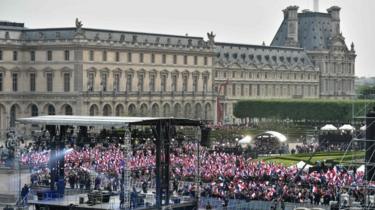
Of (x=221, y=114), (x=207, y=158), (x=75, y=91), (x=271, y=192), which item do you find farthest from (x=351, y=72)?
(x=271, y=192)

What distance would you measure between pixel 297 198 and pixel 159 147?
689 cm

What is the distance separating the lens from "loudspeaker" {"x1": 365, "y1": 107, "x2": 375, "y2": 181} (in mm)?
32781

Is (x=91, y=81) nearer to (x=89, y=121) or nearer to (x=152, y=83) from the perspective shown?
(x=152, y=83)

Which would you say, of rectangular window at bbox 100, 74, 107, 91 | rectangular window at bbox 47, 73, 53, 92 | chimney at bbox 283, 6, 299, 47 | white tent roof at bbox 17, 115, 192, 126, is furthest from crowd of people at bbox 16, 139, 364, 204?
chimney at bbox 283, 6, 299, 47

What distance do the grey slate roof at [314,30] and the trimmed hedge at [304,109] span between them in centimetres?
3643

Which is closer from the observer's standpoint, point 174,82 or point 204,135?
point 204,135

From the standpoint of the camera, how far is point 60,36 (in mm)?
93125

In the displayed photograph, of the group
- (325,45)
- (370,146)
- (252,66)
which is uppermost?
(325,45)

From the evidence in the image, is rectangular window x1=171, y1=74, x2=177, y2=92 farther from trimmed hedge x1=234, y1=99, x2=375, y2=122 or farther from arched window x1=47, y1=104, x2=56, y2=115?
arched window x1=47, y1=104, x2=56, y2=115

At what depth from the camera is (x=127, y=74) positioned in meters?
99.1

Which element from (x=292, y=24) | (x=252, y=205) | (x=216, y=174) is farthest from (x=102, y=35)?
(x=292, y=24)

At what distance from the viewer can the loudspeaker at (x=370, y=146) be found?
32781 millimetres

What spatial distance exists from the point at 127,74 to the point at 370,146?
222 feet

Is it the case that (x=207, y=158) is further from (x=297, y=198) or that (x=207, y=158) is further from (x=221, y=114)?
(x=221, y=114)
